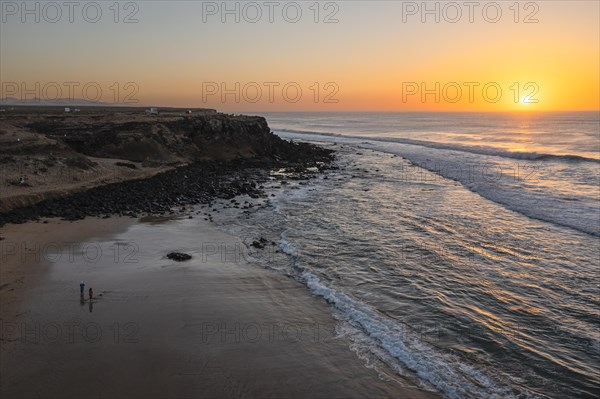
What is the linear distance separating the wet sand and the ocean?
1.08 m

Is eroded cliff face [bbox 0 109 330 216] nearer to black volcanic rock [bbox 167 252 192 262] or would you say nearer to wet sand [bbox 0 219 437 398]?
wet sand [bbox 0 219 437 398]

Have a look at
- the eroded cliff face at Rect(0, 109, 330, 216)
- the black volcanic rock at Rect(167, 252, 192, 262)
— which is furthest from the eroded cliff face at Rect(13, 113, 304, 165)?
the black volcanic rock at Rect(167, 252, 192, 262)

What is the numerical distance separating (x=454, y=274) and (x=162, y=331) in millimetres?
9504

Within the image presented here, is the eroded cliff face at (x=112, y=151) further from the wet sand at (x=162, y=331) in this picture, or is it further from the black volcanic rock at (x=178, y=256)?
the black volcanic rock at (x=178, y=256)

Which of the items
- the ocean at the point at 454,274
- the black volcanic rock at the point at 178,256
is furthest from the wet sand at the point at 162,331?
the ocean at the point at 454,274

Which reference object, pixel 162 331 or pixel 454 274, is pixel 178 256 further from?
pixel 454 274

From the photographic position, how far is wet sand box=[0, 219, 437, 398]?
8.16m

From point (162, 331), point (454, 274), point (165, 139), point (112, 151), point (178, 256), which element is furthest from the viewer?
point (165, 139)

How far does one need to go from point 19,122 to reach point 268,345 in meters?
47.8

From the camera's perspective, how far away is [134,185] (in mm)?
26641

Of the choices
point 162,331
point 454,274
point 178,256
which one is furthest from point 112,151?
point 454,274

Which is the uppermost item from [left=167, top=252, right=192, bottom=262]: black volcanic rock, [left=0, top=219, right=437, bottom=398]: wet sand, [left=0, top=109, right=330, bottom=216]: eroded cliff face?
[left=0, top=109, right=330, bottom=216]: eroded cliff face

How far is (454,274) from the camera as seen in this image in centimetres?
1478

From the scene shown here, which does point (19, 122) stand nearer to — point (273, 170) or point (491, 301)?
point (273, 170)
